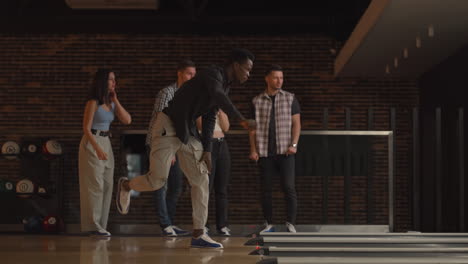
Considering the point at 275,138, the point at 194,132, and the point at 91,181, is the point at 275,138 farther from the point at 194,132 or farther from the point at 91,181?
the point at 194,132

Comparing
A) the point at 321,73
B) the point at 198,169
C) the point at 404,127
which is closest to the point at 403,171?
the point at 404,127

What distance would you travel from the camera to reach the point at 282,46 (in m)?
10.9

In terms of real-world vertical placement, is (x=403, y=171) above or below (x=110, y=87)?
below

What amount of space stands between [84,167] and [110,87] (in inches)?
29.2

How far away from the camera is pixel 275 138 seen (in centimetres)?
670

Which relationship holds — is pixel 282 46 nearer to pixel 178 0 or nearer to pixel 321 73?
pixel 321 73

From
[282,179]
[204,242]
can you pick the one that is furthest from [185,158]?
[282,179]

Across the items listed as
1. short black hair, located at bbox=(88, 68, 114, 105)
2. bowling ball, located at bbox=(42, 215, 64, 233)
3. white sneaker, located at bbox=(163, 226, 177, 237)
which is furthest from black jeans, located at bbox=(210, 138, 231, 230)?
bowling ball, located at bbox=(42, 215, 64, 233)

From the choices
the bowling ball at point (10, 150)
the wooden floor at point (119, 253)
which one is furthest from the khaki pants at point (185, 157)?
the bowling ball at point (10, 150)

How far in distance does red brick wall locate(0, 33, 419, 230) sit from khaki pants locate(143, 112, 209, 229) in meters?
6.01

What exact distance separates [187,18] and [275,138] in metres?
4.29

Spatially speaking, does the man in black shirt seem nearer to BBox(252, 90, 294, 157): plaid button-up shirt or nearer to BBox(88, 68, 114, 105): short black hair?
BBox(88, 68, 114, 105): short black hair

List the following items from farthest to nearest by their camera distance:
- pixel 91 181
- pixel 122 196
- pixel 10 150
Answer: pixel 10 150, pixel 91 181, pixel 122 196

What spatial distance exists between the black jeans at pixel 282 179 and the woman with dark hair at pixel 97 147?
1305 millimetres
